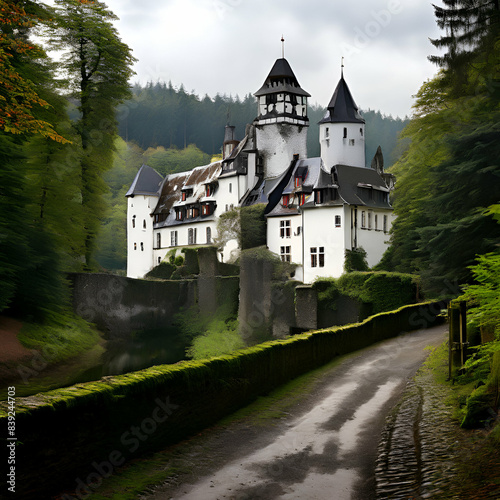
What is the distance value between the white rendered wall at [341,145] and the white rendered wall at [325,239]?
19.9ft

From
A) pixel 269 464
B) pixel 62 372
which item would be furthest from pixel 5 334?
pixel 269 464

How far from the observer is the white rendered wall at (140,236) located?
68688mm

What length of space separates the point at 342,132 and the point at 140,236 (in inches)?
1006

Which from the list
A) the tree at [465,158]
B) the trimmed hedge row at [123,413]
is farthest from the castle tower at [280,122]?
the trimmed hedge row at [123,413]

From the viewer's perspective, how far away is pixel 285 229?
169 ft

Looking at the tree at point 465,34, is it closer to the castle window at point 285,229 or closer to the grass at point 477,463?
the grass at point 477,463

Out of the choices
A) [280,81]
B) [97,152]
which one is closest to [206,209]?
[280,81]

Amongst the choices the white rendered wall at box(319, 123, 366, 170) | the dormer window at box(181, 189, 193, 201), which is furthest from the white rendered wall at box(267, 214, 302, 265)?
the dormer window at box(181, 189, 193, 201)

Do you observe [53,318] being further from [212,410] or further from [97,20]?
[212,410]

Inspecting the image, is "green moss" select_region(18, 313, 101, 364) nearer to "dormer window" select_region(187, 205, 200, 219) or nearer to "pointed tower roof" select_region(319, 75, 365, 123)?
"pointed tower roof" select_region(319, 75, 365, 123)

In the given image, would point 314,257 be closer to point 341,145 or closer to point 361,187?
point 361,187

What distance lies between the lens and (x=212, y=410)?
41.0 ft

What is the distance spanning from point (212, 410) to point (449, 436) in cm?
439

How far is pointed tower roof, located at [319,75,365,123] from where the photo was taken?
53438 millimetres
